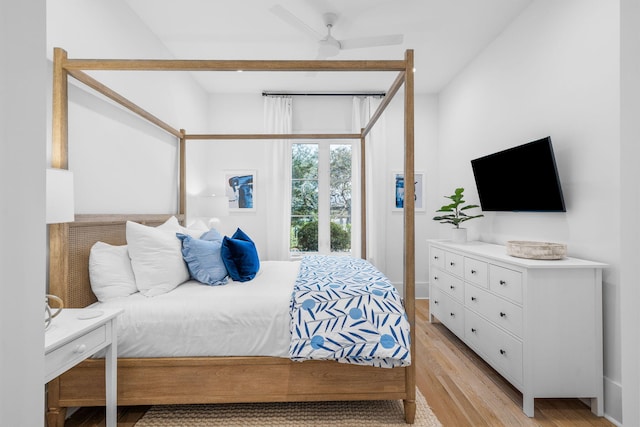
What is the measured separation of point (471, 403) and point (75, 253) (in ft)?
8.30

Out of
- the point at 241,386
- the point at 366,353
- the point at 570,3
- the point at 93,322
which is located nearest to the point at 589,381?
the point at 366,353

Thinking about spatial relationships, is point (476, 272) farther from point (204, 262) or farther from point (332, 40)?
point (332, 40)

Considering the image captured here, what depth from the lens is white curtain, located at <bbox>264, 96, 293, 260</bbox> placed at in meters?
4.60

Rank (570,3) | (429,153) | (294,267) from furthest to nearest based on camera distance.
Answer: (429,153) → (294,267) → (570,3)

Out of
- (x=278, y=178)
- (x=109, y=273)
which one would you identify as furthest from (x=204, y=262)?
(x=278, y=178)

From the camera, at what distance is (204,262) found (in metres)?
2.37

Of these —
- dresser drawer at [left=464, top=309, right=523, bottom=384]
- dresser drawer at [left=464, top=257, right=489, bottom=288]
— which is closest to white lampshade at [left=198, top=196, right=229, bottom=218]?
dresser drawer at [left=464, top=257, right=489, bottom=288]

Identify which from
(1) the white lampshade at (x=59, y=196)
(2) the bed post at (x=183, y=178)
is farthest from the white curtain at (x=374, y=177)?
(1) the white lampshade at (x=59, y=196)

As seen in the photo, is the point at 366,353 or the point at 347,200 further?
the point at 347,200

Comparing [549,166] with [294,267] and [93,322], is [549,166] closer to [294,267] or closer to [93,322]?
[294,267]

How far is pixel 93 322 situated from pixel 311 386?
3.76ft

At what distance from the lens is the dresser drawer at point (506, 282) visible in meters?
2.16

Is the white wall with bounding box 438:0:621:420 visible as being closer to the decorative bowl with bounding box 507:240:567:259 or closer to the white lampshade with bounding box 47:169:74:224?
the decorative bowl with bounding box 507:240:567:259

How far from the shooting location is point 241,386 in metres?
1.91
